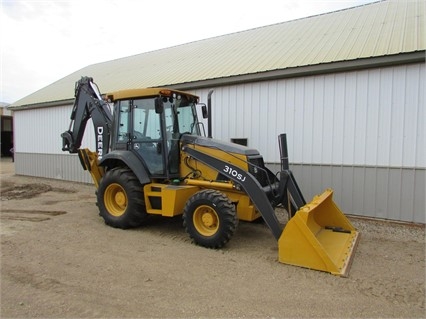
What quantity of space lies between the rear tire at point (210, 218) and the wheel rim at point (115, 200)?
1758mm

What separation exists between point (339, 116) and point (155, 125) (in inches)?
159

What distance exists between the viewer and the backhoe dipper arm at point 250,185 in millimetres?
4980

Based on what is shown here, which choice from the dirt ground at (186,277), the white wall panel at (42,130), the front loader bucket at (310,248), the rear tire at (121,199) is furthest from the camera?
the white wall panel at (42,130)

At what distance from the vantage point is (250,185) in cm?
527

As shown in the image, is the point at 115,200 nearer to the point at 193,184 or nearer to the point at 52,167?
the point at 193,184

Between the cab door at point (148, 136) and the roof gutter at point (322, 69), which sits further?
the roof gutter at point (322, 69)

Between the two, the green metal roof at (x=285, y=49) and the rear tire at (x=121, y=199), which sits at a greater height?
the green metal roof at (x=285, y=49)

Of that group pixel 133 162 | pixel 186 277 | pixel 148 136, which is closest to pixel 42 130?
pixel 133 162

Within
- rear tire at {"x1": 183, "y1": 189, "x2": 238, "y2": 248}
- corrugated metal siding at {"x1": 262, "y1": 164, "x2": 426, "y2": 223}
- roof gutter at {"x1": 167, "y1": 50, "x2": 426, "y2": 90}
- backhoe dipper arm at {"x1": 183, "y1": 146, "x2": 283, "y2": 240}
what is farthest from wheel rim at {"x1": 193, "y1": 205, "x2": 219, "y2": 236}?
roof gutter at {"x1": 167, "y1": 50, "x2": 426, "y2": 90}

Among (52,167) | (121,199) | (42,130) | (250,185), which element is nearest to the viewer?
(250,185)

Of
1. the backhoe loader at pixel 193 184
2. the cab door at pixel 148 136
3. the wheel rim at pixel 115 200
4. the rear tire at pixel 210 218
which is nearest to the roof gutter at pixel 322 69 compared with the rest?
the backhoe loader at pixel 193 184

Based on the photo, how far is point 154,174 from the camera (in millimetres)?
6215

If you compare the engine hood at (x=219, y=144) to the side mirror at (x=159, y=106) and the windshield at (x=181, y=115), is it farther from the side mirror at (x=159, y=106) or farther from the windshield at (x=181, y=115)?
the side mirror at (x=159, y=106)

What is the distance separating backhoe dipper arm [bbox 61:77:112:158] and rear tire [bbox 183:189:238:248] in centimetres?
309
